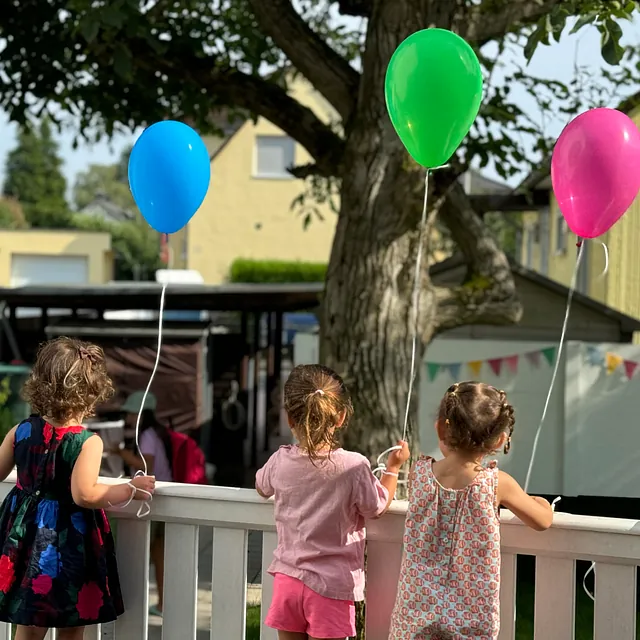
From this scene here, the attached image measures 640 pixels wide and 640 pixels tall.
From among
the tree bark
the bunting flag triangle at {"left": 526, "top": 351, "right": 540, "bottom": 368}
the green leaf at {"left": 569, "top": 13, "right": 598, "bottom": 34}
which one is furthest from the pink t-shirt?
the bunting flag triangle at {"left": 526, "top": 351, "right": 540, "bottom": 368}

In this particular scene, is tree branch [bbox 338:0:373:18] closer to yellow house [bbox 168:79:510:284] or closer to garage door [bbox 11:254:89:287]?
yellow house [bbox 168:79:510:284]

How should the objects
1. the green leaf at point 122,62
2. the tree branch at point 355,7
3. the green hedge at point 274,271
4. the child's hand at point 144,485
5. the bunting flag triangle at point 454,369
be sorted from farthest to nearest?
1. the green hedge at point 274,271
2. the bunting flag triangle at point 454,369
3. the tree branch at point 355,7
4. the green leaf at point 122,62
5. the child's hand at point 144,485

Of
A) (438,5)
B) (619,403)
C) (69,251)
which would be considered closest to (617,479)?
(619,403)

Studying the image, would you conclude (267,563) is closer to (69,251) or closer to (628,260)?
(628,260)

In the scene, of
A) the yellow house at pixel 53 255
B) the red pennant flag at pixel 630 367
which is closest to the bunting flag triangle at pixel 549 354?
the red pennant flag at pixel 630 367

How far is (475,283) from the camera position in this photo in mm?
5574

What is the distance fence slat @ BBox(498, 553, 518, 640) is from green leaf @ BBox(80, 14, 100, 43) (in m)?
3.24

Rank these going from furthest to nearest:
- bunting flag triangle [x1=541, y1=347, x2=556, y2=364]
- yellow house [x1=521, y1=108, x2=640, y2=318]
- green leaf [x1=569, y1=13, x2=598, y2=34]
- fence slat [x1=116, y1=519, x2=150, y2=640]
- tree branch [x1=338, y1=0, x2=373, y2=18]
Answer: yellow house [x1=521, y1=108, x2=640, y2=318]
bunting flag triangle [x1=541, y1=347, x2=556, y2=364]
tree branch [x1=338, y1=0, x2=373, y2=18]
green leaf [x1=569, y1=13, x2=598, y2=34]
fence slat [x1=116, y1=519, x2=150, y2=640]

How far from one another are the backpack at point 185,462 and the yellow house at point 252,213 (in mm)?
20798

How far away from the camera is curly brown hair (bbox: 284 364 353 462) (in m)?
2.54

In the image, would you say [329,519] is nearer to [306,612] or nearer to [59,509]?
[306,612]

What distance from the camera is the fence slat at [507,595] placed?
8.30 ft

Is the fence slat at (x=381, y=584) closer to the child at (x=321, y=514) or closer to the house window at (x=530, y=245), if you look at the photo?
the child at (x=321, y=514)

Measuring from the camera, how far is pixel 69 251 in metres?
33.8
